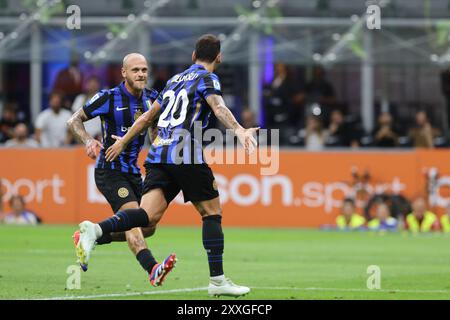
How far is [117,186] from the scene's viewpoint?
39.3 feet

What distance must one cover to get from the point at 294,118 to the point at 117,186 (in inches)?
573

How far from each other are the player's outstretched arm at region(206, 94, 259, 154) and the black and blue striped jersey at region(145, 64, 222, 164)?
97 millimetres

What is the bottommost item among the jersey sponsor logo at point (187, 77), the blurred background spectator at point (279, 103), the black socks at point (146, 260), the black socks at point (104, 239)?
the black socks at point (146, 260)

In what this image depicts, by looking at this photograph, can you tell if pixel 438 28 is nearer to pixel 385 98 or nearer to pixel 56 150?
pixel 385 98

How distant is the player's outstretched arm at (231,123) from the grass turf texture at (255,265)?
1.59 m

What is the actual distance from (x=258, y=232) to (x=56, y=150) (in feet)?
15.7

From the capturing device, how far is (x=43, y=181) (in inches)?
939

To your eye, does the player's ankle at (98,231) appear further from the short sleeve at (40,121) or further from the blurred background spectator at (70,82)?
the blurred background spectator at (70,82)

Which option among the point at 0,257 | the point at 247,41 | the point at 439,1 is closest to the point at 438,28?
the point at 439,1

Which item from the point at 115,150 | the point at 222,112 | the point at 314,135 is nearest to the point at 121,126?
the point at 115,150

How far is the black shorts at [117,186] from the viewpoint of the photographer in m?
12.0

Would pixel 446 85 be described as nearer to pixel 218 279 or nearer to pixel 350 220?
pixel 350 220

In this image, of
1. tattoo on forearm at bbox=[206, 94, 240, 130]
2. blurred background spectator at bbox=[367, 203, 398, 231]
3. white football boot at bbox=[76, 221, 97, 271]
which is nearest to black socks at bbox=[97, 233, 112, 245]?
white football boot at bbox=[76, 221, 97, 271]

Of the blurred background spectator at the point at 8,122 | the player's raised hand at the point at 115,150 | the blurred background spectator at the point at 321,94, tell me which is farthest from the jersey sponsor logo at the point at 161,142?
the blurred background spectator at the point at 321,94
